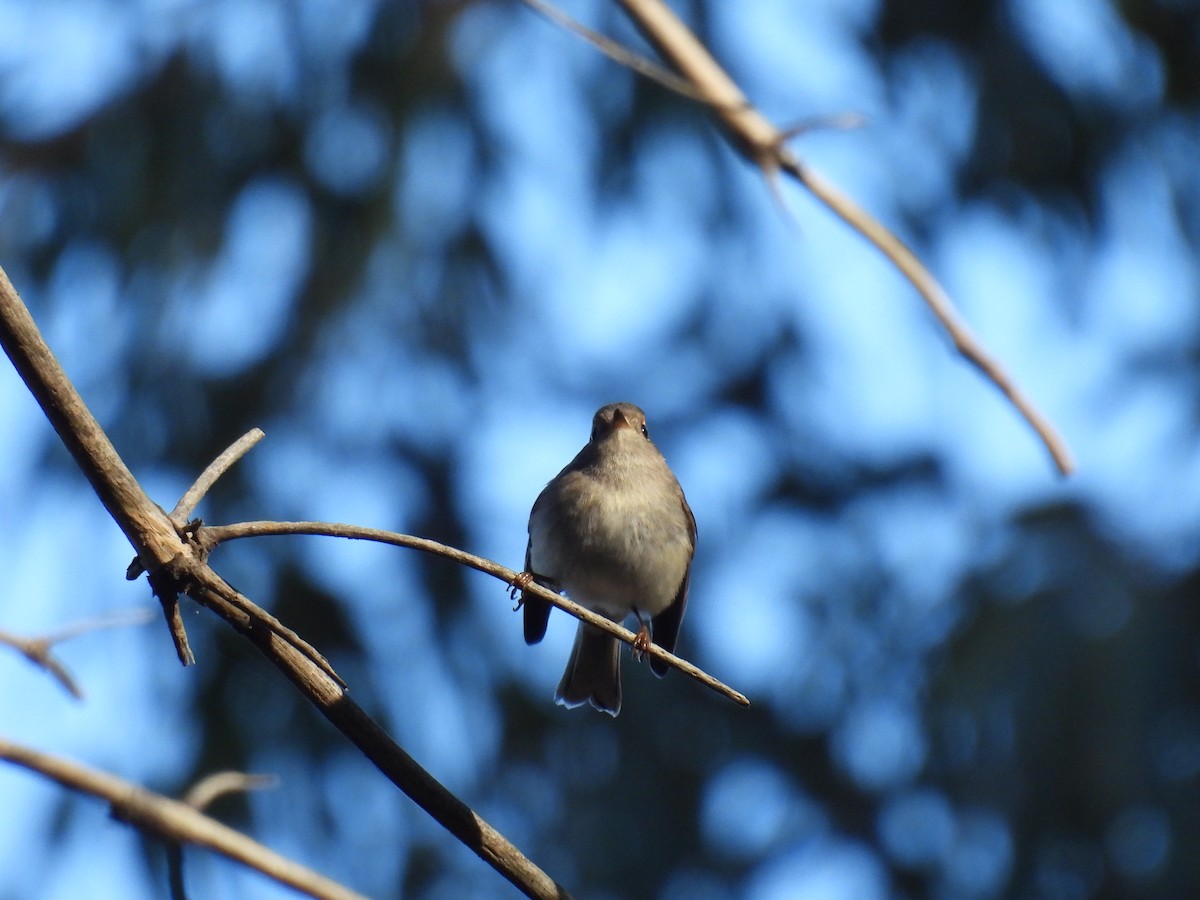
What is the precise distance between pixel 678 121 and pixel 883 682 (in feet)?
8.10

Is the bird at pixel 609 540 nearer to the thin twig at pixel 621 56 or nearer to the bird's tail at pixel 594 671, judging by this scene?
the bird's tail at pixel 594 671

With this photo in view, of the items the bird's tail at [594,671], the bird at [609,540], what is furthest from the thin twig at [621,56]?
the bird's tail at [594,671]

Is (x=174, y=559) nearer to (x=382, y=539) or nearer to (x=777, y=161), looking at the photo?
(x=382, y=539)

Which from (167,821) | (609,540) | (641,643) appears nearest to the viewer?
(167,821)

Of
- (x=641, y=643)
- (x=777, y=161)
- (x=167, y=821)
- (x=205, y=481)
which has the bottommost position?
(x=167, y=821)

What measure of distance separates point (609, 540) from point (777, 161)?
5.59 feet

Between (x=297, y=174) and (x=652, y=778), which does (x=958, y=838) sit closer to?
(x=652, y=778)

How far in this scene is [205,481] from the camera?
160cm

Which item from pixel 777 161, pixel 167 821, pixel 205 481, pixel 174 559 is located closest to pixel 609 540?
pixel 777 161

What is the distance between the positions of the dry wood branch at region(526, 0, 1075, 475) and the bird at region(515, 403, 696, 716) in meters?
1.50

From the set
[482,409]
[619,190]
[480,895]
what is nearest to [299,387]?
[482,409]

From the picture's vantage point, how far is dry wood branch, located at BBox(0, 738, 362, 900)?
1.72 m

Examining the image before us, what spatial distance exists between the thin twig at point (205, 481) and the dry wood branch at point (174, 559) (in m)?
0.04

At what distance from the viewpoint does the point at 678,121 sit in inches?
206
